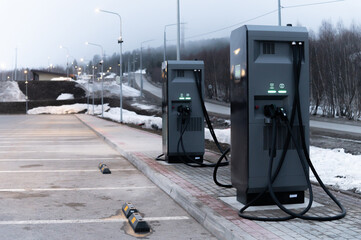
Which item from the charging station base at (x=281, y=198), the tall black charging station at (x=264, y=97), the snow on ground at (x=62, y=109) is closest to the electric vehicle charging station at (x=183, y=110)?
the charging station base at (x=281, y=198)

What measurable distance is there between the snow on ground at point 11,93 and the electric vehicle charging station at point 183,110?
109 metres

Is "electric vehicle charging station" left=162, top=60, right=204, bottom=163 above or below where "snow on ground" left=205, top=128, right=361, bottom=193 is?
above

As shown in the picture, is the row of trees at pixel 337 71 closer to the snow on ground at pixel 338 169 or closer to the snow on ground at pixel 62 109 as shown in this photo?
the snow on ground at pixel 338 169

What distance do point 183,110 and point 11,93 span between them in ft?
377

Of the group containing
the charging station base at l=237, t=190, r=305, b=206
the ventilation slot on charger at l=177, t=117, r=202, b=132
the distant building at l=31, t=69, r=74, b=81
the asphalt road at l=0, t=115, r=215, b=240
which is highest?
the distant building at l=31, t=69, r=74, b=81

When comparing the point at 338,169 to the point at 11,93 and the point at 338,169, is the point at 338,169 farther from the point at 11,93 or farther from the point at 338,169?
the point at 11,93

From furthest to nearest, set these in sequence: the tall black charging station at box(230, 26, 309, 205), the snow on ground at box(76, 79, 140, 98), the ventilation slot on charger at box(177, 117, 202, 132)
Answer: the snow on ground at box(76, 79, 140, 98)
the ventilation slot on charger at box(177, 117, 202, 132)
the tall black charging station at box(230, 26, 309, 205)

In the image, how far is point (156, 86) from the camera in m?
129

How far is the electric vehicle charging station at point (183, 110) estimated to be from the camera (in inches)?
430

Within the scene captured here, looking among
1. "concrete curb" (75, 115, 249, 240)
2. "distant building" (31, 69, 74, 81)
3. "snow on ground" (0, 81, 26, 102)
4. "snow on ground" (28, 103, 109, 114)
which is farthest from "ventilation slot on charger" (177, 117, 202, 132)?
"distant building" (31, 69, 74, 81)

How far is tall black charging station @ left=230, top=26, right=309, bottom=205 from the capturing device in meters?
6.11

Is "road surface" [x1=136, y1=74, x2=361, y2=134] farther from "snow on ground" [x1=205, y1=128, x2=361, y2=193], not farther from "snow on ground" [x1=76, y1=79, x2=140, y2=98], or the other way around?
"snow on ground" [x1=205, y1=128, x2=361, y2=193]

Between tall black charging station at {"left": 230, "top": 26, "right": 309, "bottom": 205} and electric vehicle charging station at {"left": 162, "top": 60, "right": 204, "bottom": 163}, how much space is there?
15.0ft

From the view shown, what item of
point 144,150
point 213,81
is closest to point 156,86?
point 213,81
